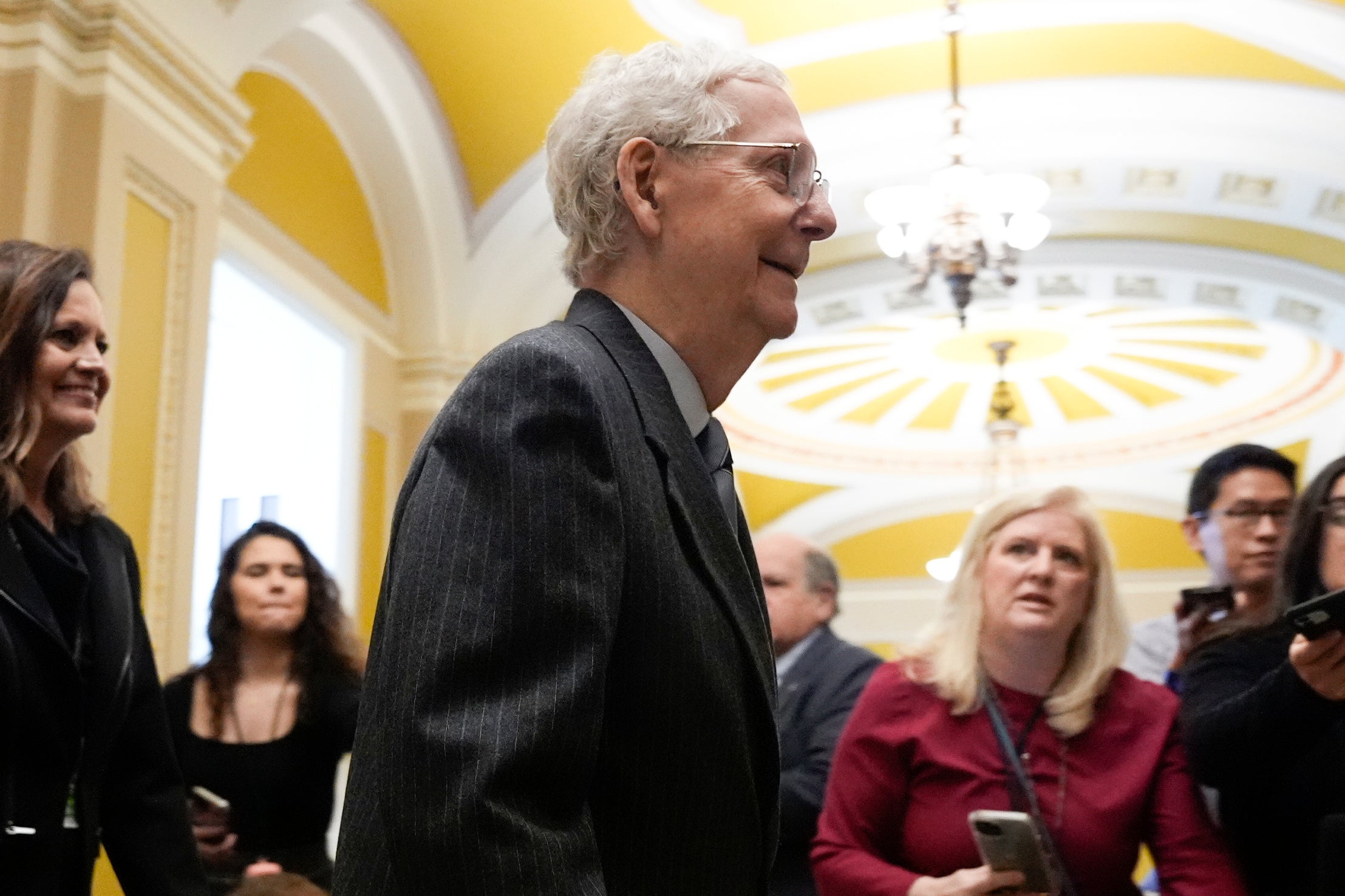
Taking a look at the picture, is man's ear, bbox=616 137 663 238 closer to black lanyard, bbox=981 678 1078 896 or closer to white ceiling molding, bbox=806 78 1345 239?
black lanyard, bbox=981 678 1078 896

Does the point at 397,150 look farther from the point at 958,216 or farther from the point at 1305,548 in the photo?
the point at 1305,548

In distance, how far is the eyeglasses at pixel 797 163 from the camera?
162 centimetres

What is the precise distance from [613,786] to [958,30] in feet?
22.1

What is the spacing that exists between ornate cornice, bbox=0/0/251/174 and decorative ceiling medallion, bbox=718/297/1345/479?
619cm

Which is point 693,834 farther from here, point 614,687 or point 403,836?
point 403,836

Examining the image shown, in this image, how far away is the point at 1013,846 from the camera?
2.38 m

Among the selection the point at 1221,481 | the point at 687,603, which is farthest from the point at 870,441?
the point at 687,603

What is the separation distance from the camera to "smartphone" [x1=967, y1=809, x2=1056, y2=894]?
7.73ft

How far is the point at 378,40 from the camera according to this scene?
7.31 meters

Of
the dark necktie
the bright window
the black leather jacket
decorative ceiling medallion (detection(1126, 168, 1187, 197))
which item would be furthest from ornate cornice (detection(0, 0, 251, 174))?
decorative ceiling medallion (detection(1126, 168, 1187, 197))

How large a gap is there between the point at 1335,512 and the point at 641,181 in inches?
62.7

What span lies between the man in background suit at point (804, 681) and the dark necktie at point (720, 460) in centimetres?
138

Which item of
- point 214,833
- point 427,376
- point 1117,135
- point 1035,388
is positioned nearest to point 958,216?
point 1117,135

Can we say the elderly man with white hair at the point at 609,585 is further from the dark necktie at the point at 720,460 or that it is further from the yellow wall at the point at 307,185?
the yellow wall at the point at 307,185
